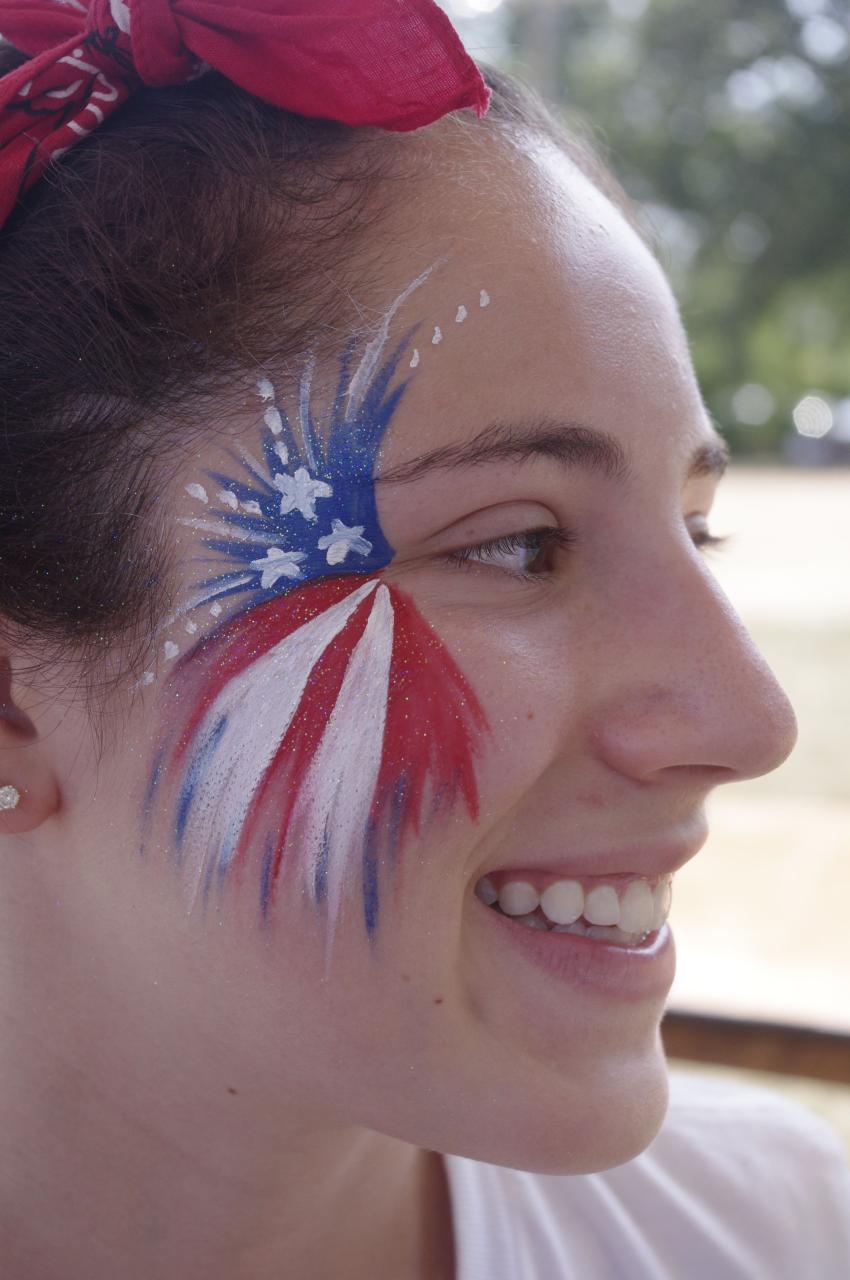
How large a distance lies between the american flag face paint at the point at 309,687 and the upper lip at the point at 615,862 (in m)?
0.08

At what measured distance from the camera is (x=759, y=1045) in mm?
2400

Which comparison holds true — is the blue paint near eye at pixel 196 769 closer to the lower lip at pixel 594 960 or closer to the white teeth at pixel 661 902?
the lower lip at pixel 594 960

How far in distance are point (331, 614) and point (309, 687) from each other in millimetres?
60

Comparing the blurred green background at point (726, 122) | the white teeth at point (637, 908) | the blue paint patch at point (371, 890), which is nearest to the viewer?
the blue paint patch at point (371, 890)

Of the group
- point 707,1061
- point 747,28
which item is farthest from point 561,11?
point 707,1061

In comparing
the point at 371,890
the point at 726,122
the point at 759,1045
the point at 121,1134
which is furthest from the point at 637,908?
the point at 726,122

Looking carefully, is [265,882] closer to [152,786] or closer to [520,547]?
[152,786]

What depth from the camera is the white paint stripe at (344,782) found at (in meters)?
0.90

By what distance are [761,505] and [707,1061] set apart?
724cm

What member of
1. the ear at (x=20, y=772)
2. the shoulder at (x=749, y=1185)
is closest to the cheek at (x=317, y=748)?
the ear at (x=20, y=772)

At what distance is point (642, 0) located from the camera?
17.1ft

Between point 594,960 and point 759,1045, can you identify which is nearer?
point 594,960

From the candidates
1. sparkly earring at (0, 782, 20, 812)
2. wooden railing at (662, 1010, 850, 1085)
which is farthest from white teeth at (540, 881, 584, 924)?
wooden railing at (662, 1010, 850, 1085)

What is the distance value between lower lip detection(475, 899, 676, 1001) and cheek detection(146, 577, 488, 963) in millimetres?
113
